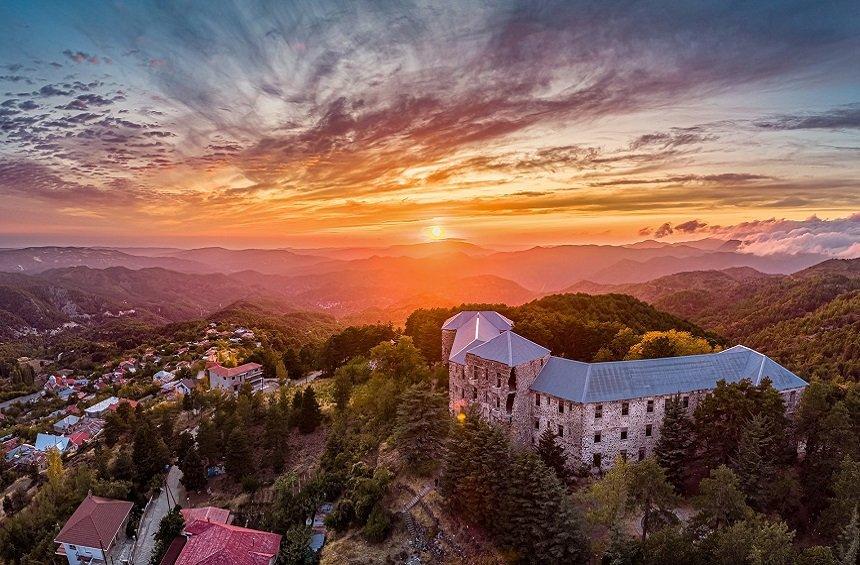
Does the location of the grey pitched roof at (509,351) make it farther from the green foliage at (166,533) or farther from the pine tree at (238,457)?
the green foliage at (166,533)

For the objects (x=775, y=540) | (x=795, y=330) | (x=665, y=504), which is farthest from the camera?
(x=795, y=330)

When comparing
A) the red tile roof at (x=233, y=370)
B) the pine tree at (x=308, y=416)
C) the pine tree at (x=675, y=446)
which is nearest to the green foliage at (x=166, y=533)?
the pine tree at (x=308, y=416)

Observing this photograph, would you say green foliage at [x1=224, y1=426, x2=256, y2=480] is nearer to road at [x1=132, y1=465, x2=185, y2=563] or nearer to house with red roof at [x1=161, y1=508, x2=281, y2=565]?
road at [x1=132, y1=465, x2=185, y2=563]

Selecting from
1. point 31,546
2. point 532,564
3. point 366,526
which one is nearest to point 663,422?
point 532,564

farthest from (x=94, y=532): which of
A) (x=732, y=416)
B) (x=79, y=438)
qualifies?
(x=732, y=416)

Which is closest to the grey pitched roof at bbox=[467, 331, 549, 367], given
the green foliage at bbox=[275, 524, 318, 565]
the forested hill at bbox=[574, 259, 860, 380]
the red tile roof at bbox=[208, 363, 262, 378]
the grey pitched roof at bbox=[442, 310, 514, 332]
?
the grey pitched roof at bbox=[442, 310, 514, 332]

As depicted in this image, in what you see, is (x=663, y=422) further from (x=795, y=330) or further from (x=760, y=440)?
(x=795, y=330)

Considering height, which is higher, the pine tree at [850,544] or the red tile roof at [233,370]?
the pine tree at [850,544]
